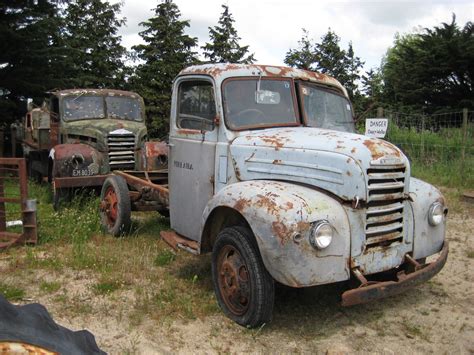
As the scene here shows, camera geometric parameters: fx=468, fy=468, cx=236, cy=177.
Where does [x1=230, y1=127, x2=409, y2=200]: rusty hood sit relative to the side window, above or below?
below

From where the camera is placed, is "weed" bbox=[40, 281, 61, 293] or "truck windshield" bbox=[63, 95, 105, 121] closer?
"weed" bbox=[40, 281, 61, 293]

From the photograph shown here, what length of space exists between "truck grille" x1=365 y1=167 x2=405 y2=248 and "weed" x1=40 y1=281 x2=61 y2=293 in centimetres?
297

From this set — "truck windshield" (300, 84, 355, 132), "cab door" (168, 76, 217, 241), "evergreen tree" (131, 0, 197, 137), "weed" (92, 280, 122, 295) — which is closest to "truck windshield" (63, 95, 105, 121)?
"cab door" (168, 76, 217, 241)

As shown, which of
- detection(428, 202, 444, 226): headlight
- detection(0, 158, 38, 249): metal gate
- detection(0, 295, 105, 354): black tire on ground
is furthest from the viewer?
detection(0, 158, 38, 249): metal gate

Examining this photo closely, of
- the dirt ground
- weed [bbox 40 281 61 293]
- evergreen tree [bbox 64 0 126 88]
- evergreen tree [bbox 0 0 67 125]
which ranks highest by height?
evergreen tree [bbox 64 0 126 88]

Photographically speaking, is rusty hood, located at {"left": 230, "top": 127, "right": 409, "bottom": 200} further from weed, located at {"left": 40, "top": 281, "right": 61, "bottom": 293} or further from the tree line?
the tree line

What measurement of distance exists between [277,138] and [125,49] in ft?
78.7

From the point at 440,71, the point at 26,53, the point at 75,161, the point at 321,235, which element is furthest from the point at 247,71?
the point at 440,71

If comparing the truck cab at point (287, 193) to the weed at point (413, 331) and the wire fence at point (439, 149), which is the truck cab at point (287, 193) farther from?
the wire fence at point (439, 149)

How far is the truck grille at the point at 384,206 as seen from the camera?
3.57 m

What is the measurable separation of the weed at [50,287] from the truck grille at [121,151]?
173 inches

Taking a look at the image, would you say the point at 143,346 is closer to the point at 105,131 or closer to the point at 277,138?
the point at 277,138

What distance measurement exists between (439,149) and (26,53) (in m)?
11.1

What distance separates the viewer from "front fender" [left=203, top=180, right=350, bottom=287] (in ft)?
10.7
